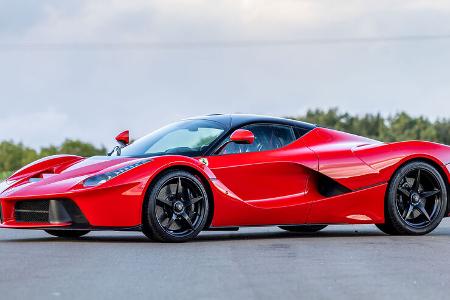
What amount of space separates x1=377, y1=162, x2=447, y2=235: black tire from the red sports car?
11 millimetres

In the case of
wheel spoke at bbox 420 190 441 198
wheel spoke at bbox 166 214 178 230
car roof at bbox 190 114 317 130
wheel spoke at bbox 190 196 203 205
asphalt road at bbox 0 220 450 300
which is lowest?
asphalt road at bbox 0 220 450 300

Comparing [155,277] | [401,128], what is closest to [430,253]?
[155,277]

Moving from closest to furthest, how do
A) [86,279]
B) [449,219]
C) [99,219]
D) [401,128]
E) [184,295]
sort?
1. [184,295]
2. [86,279]
3. [99,219]
4. [449,219]
5. [401,128]

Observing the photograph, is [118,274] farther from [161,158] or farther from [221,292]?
[161,158]

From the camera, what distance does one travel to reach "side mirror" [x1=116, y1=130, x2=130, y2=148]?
12891 millimetres

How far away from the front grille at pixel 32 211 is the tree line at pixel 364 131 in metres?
73.0

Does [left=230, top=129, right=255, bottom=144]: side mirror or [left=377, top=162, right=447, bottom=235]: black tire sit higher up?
[left=230, top=129, right=255, bottom=144]: side mirror

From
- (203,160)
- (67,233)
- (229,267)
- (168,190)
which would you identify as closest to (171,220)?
(168,190)

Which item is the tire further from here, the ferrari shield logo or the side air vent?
the side air vent

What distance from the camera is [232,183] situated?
1141 cm

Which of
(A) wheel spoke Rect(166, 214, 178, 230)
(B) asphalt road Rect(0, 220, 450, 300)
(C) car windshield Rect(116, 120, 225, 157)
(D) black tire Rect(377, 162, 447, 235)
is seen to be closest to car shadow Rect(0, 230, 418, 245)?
(B) asphalt road Rect(0, 220, 450, 300)

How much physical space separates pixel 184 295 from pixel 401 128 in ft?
317

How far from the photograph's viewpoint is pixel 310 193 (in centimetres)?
1194

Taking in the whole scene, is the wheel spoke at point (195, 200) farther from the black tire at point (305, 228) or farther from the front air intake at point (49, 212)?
the black tire at point (305, 228)
